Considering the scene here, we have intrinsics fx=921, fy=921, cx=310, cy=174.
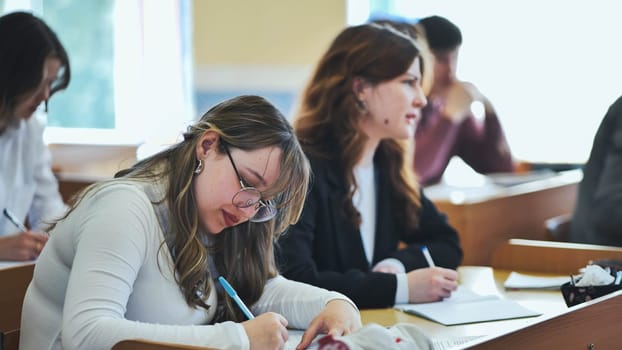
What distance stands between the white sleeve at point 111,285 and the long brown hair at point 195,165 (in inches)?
3.0

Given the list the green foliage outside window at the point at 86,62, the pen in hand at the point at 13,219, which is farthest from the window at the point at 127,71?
the pen in hand at the point at 13,219

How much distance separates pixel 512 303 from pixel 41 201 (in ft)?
5.12

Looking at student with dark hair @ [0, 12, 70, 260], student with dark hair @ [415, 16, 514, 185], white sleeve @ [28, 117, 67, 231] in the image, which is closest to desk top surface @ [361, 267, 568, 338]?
student with dark hair @ [0, 12, 70, 260]

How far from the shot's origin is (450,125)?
4.09 metres

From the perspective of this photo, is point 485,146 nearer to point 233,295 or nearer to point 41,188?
point 41,188

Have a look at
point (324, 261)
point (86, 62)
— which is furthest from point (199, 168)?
point (86, 62)

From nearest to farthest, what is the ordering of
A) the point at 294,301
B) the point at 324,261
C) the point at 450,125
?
the point at 294,301 < the point at 324,261 < the point at 450,125

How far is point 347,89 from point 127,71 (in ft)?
11.6

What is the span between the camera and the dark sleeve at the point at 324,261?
1933 millimetres

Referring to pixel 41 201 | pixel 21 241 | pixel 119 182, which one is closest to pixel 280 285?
pixel 119 182

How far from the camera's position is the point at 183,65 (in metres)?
5.60

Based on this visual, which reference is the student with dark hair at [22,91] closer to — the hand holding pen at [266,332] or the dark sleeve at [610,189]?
the hand holding pen at [266,332]

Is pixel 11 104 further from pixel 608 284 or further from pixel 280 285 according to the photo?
pixel 608 284

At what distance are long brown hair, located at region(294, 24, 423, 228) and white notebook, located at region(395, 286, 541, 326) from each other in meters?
0.34
